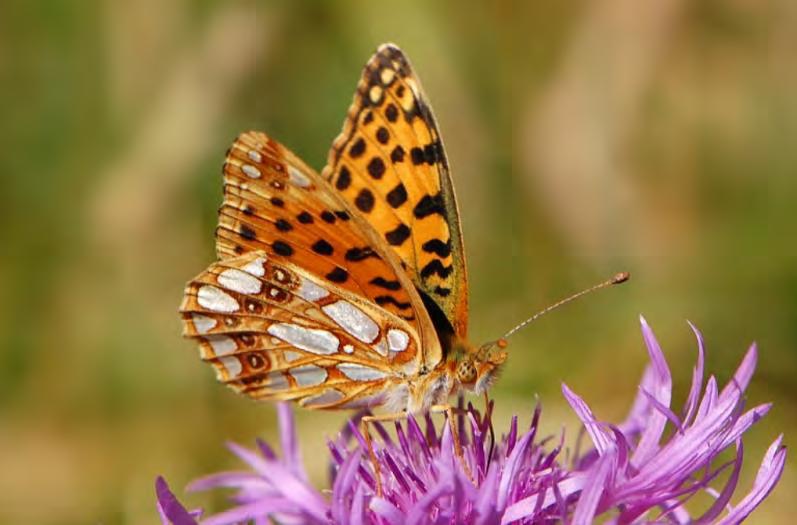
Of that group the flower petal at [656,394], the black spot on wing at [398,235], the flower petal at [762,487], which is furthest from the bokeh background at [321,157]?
the flower petal at [762,487]

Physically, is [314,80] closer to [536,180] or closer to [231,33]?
[231,33]

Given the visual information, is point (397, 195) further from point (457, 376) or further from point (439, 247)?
point (457, 376)

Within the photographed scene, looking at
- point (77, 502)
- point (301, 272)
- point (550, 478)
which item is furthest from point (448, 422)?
point (77, 502)

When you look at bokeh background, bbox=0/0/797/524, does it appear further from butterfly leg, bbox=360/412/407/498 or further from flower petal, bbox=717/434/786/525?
flower petal, bbox=717/434/786/525

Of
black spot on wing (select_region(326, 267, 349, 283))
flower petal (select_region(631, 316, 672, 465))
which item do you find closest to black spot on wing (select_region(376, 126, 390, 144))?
black spot on wing (select_region(326, 267, 349, 283))

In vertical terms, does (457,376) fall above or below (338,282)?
below

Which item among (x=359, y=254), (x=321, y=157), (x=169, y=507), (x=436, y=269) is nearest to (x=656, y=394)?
(x=436, y=269)
